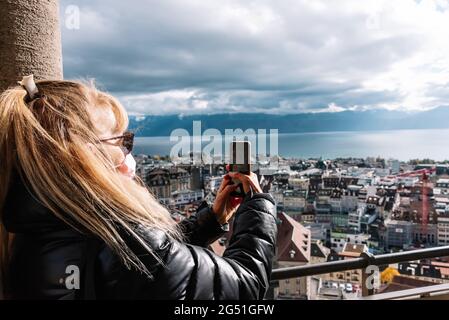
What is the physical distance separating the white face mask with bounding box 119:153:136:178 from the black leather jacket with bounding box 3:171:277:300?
0.26 metres

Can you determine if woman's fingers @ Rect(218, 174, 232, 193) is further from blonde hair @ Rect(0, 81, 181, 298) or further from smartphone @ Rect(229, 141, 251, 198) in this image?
blonde hair @ Rect(0, 81, 181, 298)

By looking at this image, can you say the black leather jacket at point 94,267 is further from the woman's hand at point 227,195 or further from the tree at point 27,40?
the tree at point 27,40

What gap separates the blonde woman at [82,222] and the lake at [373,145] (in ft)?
6.79

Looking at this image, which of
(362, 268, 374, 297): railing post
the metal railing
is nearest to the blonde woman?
the metal railing

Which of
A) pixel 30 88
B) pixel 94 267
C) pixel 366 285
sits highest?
pixel 30 88

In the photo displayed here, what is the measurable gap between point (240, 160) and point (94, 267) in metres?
0.70

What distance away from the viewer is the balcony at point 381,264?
2.02 m

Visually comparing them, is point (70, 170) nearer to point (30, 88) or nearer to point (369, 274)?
point (30, 88)

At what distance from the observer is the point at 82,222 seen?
36.5 inches

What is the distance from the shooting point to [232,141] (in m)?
1.51

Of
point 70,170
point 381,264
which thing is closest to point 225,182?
point 70,170

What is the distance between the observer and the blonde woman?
915 millimetres

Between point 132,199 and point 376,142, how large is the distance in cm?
429
